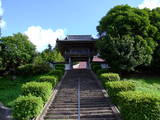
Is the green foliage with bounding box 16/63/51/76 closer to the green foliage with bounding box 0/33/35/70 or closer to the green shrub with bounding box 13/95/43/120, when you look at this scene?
the green foliage with bounding box 0/33/35/70

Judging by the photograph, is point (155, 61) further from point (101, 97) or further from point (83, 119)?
point (83, 119)

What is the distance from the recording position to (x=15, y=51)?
75.7 feet

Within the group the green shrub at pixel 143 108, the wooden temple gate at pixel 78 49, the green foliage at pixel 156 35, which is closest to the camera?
the green shrub at pixel 143 108

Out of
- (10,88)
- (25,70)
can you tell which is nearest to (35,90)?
(10,88)

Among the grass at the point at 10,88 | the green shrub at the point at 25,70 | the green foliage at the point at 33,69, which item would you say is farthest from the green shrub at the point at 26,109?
the green shrub at the point at 25,70

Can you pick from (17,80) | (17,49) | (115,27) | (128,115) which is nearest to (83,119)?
(128,115)

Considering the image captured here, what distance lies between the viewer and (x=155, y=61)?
63.1 ft

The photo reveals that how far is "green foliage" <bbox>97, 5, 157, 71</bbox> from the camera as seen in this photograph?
1703cm

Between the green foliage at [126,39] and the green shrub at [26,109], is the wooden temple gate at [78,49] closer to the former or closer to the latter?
the green foliage at [126,39]

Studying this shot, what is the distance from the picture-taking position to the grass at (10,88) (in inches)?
553

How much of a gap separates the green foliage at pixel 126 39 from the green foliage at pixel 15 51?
9048mm

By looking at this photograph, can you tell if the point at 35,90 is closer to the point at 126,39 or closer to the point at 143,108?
the point at 143,108

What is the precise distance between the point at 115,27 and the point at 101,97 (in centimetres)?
884

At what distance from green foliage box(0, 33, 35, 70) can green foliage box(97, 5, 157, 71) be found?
9.05m
